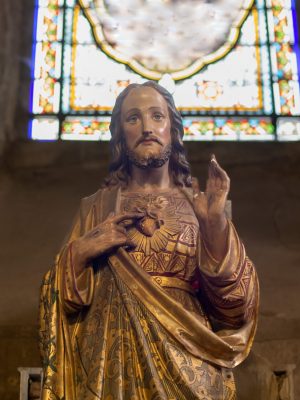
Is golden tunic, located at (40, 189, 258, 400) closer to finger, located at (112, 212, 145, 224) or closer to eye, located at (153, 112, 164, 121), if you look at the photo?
finger, located at (112, 212, 145, 224)

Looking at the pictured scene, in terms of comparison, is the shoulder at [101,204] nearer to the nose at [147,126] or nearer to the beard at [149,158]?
the beard at [149,158]

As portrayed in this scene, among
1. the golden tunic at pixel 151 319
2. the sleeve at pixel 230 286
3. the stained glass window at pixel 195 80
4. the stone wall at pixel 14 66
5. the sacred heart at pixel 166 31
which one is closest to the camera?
the golden tunic at pixel 151 319

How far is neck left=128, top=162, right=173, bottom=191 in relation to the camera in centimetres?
404

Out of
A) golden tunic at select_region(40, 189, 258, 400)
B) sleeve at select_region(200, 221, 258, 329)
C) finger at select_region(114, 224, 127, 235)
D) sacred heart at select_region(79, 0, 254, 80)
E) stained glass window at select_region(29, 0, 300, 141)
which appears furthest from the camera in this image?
sacred heart at select_region(79, 0, 254, 80)

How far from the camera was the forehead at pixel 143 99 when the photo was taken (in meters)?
3.99

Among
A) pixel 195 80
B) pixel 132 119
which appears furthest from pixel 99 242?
pixel 195 80

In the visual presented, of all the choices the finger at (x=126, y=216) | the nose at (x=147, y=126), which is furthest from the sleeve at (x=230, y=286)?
the nose at (x=147, y=126)

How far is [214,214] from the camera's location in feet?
11.8

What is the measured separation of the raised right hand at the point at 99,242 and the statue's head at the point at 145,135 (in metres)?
0.38

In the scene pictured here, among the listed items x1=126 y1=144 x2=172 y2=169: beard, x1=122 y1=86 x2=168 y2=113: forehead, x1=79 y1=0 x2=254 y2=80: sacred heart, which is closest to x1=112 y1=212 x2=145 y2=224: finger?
x1=126 y1=144 x2=172 y2=169: beard

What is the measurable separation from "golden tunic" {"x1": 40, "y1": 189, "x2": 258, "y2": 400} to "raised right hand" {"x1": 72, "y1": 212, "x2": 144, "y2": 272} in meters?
0.04

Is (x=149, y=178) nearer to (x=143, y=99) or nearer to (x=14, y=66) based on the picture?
(x=143, y=99)

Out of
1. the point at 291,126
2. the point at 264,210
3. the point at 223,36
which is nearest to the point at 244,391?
the point at 264,210

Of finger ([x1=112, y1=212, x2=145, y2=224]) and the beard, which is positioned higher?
the beard
